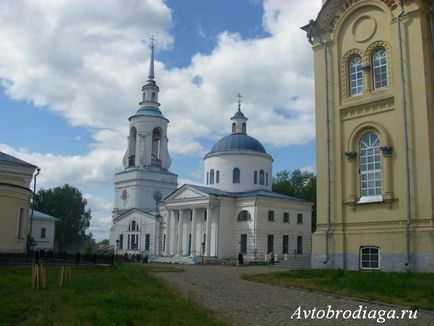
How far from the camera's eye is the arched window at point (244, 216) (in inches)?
2114

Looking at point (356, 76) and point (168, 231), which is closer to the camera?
point (356, 76)

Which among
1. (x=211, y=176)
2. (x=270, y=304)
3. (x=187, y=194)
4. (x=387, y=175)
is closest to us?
(x=270, y=304)

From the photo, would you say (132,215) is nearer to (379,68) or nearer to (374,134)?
(374,134)

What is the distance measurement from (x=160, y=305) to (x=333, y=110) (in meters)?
16.7

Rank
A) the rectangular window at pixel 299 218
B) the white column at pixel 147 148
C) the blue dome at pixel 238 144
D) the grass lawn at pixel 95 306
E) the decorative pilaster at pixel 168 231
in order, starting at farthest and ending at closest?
the white column at pixel 147 148
the blue dome at pixel 238 144
the decorative pilaster at pixel 168 231
the rectangular window at pixel 299 218
the grass lawn at pixel 95 306

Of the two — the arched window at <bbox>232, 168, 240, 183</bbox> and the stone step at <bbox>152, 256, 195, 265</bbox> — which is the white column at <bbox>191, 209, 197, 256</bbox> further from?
the arched window at <bbox>232, 168, 240, 183</bbox>

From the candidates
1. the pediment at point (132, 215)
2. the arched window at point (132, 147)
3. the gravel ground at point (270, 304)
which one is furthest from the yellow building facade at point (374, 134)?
the arched window at point (132, 147)

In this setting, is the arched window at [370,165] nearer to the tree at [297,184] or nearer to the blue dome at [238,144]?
the blue dome at [238,144]

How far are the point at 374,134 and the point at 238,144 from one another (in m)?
35.4

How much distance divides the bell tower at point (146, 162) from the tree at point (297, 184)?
1754 cm

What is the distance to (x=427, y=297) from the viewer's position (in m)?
15.1

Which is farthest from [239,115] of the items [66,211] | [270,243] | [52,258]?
[66,211]

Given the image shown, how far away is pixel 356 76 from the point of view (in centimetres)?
2631

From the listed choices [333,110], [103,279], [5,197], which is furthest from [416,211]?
[5,197]
